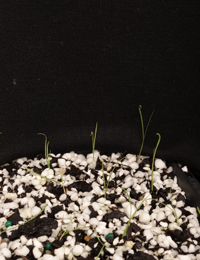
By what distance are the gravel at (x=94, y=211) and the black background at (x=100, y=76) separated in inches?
3.4

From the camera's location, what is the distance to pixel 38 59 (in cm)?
99

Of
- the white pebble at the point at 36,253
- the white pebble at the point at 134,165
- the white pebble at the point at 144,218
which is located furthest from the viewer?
the white pebble at the point at 134,165

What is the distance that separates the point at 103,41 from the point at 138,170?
0.43 m

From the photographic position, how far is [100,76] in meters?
1.03

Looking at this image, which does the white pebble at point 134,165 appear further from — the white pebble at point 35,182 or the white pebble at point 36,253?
the white pebble at point 36,253

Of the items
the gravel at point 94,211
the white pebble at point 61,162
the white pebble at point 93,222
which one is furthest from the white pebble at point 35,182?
the white pebble at point 93,222

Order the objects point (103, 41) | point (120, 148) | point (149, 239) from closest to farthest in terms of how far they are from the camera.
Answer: point (149, 239)
point (103, 41)
point (120, 148)

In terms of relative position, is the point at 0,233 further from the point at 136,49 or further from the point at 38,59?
the point at 136,49

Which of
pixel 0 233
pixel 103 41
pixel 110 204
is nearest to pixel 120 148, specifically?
pixel 110 204

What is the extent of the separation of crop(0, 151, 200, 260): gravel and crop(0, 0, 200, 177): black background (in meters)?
0.09

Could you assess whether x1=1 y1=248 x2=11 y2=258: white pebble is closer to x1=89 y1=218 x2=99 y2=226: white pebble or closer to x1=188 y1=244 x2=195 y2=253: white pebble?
x1=89 y1=218 x2=99 y2=226: white pebble

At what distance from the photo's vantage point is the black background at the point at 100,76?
0.94 m

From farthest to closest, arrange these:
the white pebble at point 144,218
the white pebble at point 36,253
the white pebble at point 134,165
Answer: the white pebble at point 134,165 < the white pebble at point 144,218 < the white pebble at point 36,253

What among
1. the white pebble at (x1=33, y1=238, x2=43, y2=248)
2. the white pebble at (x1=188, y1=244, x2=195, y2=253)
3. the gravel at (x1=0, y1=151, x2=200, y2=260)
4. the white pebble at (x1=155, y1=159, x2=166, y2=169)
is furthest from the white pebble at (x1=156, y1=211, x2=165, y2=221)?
the white pebble at (x1=33, y1=238, x2=43, y2=248)
